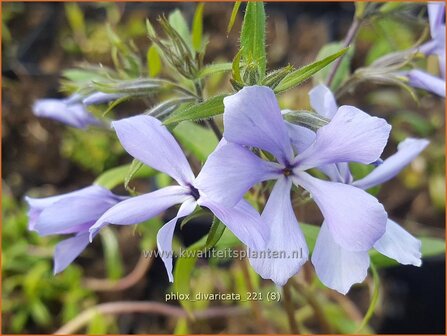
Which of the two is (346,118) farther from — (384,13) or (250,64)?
(384,13)

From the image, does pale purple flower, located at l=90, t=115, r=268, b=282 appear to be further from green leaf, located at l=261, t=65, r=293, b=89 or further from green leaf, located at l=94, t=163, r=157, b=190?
green leaf, located at l=94, t=163, r=157, b=190

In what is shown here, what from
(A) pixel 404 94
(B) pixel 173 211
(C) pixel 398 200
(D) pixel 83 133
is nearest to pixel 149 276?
(B) pixel 173 211

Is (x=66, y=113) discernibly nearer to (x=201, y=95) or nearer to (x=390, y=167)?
(x=201, y=95)

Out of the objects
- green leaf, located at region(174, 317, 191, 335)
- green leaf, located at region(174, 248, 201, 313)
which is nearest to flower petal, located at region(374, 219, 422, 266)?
green leaf, located at region(174, 248, 201, 313)

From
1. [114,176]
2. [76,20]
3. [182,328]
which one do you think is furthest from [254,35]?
[76,20]

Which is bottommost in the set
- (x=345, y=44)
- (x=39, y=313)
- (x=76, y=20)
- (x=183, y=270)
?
(x=39, y=313)

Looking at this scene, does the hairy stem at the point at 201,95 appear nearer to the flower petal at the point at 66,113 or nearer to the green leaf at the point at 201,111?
the green leaf at the point at 201,111

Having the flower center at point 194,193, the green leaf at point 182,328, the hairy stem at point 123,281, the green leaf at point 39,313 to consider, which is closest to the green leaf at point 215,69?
the flower center at point 194,193
